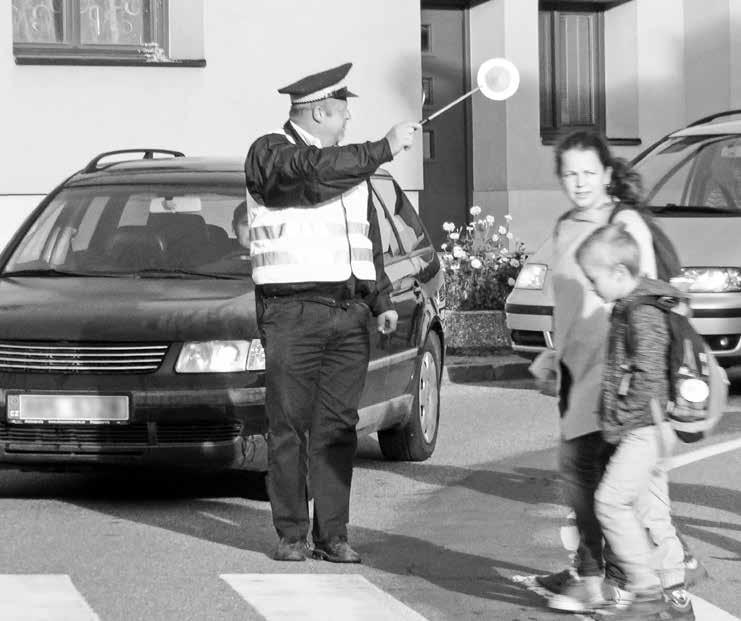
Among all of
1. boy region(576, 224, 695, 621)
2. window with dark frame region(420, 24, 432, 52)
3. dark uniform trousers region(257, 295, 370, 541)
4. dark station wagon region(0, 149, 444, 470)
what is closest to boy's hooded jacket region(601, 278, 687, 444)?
boy region(576, 224, 695, 621)

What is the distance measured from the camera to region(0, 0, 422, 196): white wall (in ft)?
54.5

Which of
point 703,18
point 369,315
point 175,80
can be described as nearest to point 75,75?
point 175,80

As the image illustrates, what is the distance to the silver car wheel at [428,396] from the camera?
10.3 metres

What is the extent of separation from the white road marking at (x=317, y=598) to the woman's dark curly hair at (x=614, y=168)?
1.53 metres

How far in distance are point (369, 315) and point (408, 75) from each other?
10.7 meters

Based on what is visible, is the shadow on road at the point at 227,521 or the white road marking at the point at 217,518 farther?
the white road marking at the point at 217,518

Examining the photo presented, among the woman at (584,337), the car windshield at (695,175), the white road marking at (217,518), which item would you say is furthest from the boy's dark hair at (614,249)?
the car windshield at (695,175)

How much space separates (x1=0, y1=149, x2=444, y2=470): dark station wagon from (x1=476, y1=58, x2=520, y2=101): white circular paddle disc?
145 centimetres

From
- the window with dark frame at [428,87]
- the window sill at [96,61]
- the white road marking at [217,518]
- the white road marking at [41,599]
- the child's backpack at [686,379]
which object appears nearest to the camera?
the child's backpack at [686,379]

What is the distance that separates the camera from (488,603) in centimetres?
659

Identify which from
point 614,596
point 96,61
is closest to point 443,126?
point 96,61

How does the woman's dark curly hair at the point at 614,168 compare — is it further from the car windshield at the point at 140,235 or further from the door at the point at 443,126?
the door at the point at 443,126

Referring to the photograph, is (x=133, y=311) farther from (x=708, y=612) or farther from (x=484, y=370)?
(x=484, y=370)

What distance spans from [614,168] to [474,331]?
870 cm
